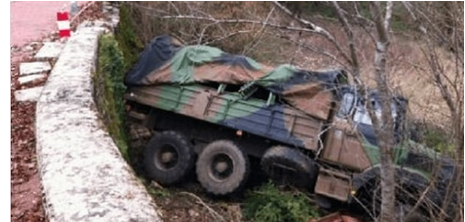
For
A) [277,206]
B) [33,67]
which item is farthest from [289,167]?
[33,67]

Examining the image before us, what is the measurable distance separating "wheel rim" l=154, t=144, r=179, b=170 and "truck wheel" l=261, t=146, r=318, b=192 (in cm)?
177

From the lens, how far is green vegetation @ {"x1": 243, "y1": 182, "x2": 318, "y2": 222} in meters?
9.83

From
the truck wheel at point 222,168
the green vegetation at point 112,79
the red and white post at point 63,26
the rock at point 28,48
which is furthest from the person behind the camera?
the truck wheel at point 222,168

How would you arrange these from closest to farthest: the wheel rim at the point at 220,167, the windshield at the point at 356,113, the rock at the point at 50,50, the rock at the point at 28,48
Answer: the rock at the point at 50,50, the rock at the point at 28,48, the windshield at the point at 356,113, the wheel rim at the point at 220,167

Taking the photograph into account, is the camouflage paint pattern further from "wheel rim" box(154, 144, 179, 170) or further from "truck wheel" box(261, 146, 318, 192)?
"wheel rim" box(154, 144, 179, 170)

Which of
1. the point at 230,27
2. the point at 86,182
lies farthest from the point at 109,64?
the point at 86,182

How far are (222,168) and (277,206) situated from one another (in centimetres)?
122

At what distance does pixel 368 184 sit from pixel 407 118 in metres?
1.23

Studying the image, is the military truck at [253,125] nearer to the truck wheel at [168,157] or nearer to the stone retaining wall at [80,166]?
the truck wheel at [168,157]

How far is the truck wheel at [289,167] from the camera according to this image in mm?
9898

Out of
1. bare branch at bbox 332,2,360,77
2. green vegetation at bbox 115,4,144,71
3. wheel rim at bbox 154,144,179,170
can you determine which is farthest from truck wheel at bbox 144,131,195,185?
bare branch at bbox 332,2,360,77

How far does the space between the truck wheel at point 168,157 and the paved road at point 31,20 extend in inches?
Result: 105

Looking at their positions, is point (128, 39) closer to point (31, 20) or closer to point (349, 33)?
point (31, 20)

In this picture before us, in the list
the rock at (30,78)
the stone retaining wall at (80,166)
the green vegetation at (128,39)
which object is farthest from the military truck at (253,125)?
the stone retaining wall at (80,166)
